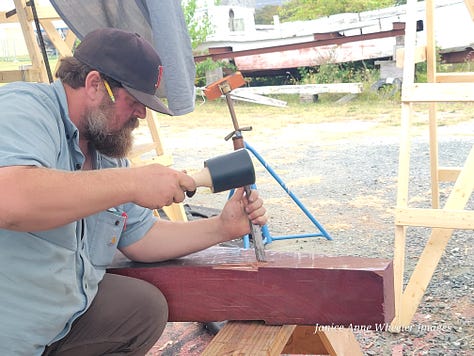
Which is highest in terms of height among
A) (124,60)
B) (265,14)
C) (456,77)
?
(265,14)

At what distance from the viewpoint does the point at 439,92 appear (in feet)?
10.1

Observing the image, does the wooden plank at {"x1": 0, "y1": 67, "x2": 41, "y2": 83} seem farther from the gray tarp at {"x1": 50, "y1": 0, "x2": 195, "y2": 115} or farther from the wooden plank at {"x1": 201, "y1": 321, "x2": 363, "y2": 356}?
the wooden plank at {"x1": 201, "y1": 321, "x2": 363, "y2": 356}

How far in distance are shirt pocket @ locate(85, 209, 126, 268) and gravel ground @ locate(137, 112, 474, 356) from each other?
1.57 meters

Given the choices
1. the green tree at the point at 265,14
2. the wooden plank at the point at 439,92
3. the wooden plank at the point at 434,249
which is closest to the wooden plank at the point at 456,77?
the wooden plank at the point at 439,92

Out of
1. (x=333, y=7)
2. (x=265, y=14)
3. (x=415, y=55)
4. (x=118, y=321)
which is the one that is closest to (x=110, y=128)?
(x=118, y=321)

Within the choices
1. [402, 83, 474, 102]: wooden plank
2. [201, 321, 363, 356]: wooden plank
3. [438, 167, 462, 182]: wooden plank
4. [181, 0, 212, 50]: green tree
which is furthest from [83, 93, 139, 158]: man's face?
[181, 0, 212, 50]: green tree

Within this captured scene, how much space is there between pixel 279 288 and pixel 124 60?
865 mm

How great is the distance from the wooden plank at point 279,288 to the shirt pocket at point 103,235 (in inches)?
4.9

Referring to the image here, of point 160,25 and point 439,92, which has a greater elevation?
point 160,25

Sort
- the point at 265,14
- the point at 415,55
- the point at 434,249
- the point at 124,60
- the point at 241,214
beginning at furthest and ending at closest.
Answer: the point at 265,14
the point at 415,55
the point at 434,249
the point at 241,214
the point at 124,60

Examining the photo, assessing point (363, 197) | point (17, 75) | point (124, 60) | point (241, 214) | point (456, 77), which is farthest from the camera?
point (363, 197)

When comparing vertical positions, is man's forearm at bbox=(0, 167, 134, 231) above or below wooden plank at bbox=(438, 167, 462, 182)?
above

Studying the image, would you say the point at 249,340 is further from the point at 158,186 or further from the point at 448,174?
the point at 448,174

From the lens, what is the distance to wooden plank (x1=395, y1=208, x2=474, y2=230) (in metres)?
2.88
